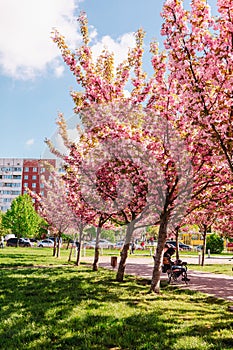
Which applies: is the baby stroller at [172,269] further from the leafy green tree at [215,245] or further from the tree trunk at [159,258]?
the leafy green tree at [215,245]

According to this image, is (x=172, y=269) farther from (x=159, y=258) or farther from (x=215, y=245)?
(x=215, y=245)

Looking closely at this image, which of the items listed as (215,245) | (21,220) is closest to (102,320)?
(215,245)

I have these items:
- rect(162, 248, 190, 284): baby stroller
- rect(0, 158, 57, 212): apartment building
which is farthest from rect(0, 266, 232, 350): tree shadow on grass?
rect(0, 158, 57, 212): apartment building

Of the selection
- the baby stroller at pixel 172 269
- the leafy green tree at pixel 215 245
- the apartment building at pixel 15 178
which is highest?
the apartment building at pixel 15 178

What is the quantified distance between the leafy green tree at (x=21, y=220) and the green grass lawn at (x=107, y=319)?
43000 millimetres

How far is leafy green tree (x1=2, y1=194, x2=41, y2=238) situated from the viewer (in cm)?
5303

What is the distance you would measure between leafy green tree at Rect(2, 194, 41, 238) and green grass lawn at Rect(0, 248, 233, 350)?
141ft

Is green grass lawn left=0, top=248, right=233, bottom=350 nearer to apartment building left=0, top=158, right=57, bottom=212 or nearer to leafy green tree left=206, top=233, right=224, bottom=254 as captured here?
leafy green tree left=206, top=233, right=224, bottom=254

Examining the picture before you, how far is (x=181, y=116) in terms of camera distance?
1119 centimetres

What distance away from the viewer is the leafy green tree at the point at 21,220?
53.0 meters

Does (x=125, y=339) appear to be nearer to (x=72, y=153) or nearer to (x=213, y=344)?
(x=213, y=344)

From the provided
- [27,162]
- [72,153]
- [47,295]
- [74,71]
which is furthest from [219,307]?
[27,162]

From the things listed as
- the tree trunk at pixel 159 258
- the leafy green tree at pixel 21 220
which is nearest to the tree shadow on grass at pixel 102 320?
the tree trunk at pixel 159 258

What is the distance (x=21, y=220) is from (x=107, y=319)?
4803cm
